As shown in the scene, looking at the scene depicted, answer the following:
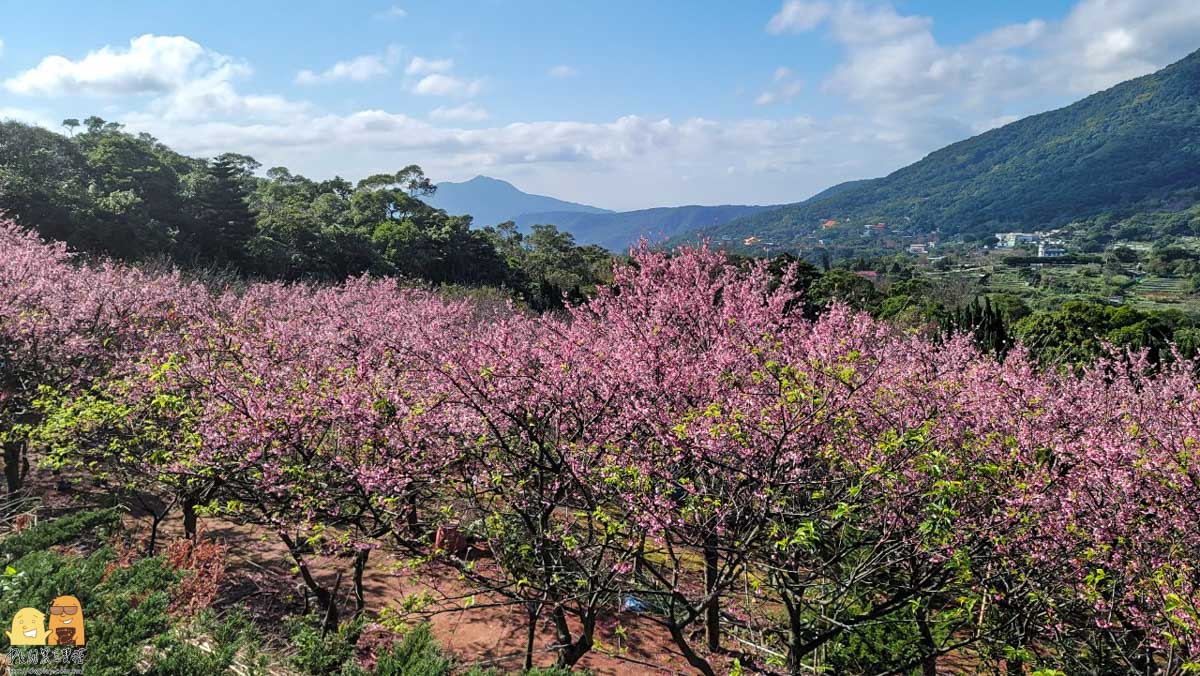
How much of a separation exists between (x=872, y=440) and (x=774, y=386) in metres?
1.13

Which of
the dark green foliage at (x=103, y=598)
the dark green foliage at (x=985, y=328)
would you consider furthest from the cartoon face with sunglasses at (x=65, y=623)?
the dark green foliage at (x=985, y=328)

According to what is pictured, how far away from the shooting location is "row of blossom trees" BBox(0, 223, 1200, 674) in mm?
5684

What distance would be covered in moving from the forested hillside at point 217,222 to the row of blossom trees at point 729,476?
72.8ft

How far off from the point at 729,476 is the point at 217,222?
36527mm

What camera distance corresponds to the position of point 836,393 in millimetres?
5918

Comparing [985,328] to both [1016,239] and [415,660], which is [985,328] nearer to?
[415,660]

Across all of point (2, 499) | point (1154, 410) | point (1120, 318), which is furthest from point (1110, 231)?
point (2, 499)

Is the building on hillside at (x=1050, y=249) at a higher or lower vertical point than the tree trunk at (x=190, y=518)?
higher

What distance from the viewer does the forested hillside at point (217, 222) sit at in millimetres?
27719

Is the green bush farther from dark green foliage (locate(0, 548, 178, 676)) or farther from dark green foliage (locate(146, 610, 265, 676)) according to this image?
dark green foliage (locate(0, 548, 178, 676))

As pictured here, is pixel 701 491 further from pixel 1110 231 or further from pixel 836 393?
pixel 1110 231

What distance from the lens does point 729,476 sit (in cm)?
626

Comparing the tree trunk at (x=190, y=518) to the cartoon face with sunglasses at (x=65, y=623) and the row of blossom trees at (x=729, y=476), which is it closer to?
the row of blossom trees at (x=729, y=476)

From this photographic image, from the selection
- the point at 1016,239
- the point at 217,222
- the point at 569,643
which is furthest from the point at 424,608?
the point at 1016,239
